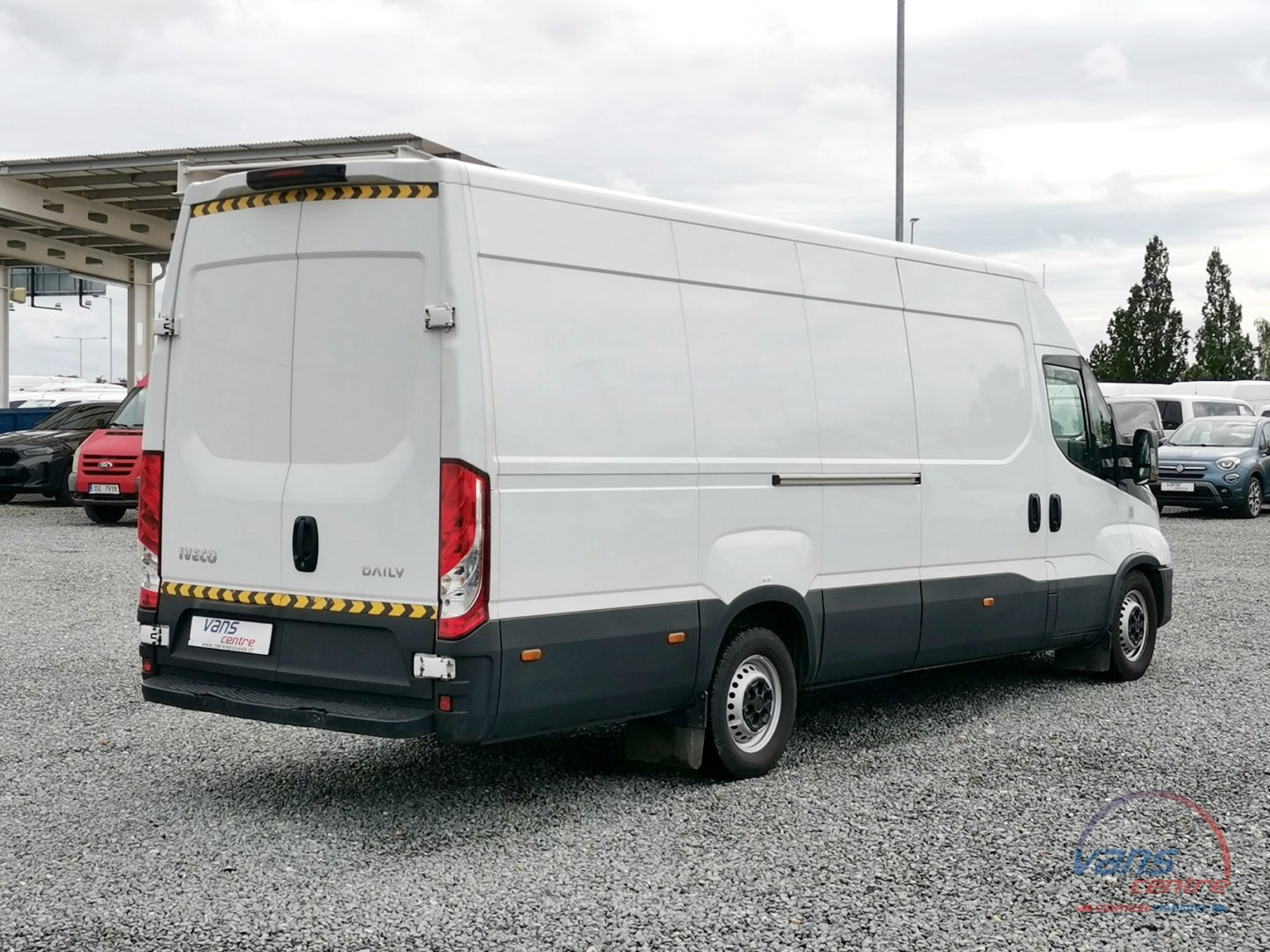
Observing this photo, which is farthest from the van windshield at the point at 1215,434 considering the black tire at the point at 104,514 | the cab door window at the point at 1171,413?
the black tire at the point at 104,514

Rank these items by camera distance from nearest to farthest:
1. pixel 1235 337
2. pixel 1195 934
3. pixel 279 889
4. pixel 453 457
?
pixel 1195 934, pixel 279 889, pixel 453 457, pixel 1235 337

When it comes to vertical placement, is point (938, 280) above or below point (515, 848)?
above

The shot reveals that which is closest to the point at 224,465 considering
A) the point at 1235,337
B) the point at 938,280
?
the point at 938,280

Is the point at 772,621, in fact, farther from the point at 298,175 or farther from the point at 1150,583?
the point at 1150,583

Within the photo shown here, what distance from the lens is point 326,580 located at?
6.01 meters

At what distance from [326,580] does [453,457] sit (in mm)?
799

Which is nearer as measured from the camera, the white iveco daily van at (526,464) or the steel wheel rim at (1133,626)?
the white iveco daily van at (526,464)

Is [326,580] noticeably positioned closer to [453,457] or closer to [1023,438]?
[453,457]

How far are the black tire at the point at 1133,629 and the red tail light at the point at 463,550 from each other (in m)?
5.03

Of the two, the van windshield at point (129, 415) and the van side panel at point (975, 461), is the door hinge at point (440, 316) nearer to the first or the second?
the van side panel at point (975, 461)

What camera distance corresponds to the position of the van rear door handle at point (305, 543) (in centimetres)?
604

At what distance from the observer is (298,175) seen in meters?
6.11

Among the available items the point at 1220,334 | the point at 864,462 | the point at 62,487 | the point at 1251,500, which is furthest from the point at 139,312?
the point at 1220,334

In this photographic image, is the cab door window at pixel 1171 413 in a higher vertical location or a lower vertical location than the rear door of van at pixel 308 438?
higher
